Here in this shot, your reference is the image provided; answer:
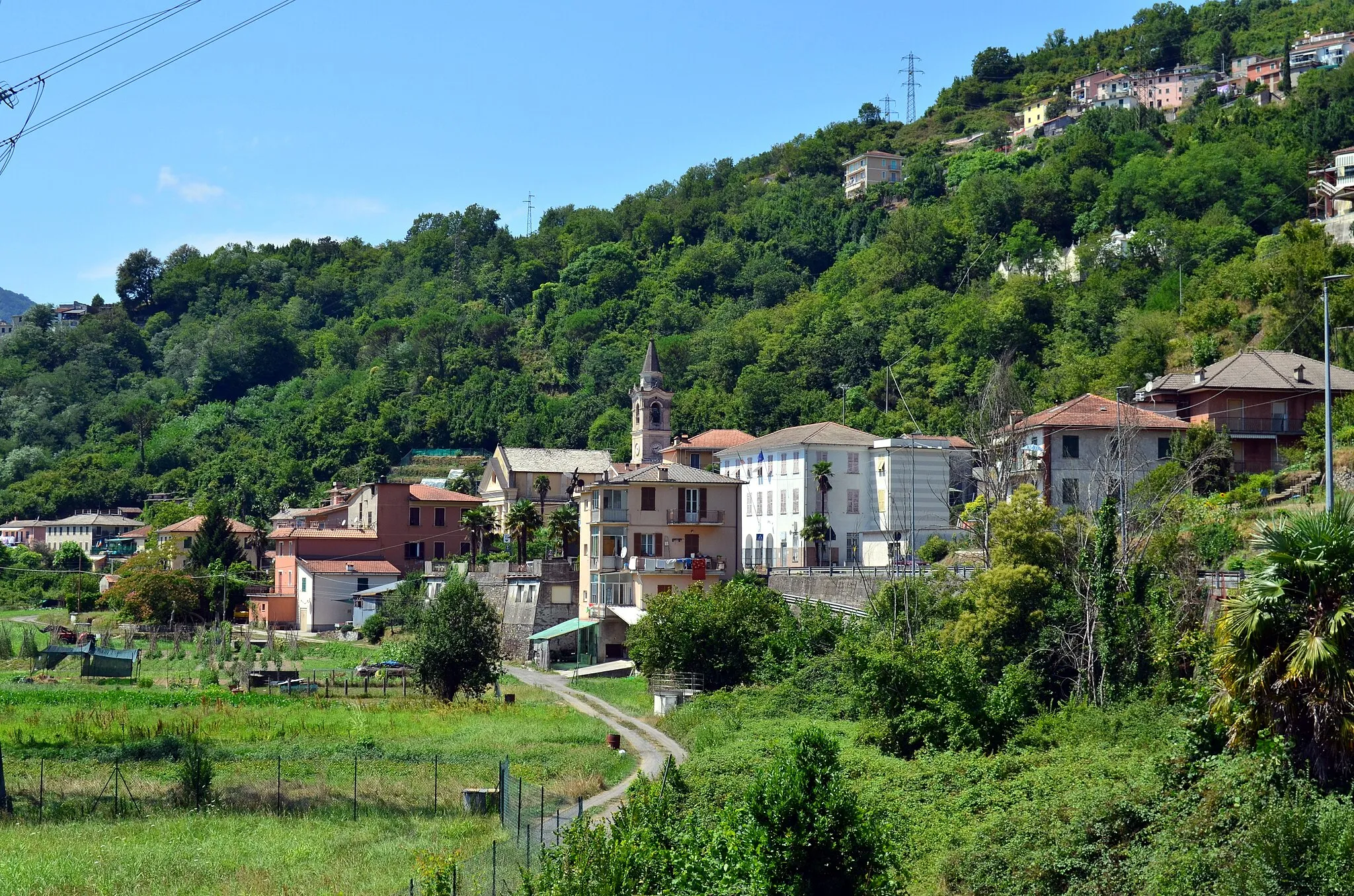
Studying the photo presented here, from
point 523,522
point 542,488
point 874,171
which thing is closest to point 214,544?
point 542,488

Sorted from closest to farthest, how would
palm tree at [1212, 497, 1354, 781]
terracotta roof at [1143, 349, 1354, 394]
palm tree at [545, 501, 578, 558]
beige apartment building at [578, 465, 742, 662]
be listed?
palm tree at [1212, 497, 1354, 781] < terracotta roof at [1143, 349, 1354, 394] < beige apartment building at [578, 465, 742, 662] < palm tree at [545, 501, 578, 558]

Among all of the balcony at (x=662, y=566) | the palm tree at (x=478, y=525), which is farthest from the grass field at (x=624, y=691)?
the palm tree at (x=478, y=525)

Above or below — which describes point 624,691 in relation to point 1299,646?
below

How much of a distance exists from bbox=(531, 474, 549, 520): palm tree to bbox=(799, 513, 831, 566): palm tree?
25.5 m

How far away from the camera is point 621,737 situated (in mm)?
37438

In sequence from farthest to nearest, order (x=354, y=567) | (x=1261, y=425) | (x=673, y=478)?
(x=354, y=567) → (x=673, y=478) → (x=1261, y=425)

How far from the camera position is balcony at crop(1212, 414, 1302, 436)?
5603 centimetres

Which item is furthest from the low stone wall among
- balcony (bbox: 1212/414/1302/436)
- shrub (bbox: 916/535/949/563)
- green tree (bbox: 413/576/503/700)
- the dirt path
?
balcony (bbox: 1212/414/1302/436)

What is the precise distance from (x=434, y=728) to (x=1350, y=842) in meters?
26.5

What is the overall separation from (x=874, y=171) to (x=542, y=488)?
10285 centimetres

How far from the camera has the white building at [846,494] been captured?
6366 centimetres

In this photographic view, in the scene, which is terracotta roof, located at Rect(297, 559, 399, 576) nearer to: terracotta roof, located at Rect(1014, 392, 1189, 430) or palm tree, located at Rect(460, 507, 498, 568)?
palm tree, located at Rect(460, 507, 498, 568)

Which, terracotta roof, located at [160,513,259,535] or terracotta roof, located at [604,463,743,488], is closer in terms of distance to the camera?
terracotta roof, located at [604,463,743,488]

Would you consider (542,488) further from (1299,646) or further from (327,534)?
(1299,646)
